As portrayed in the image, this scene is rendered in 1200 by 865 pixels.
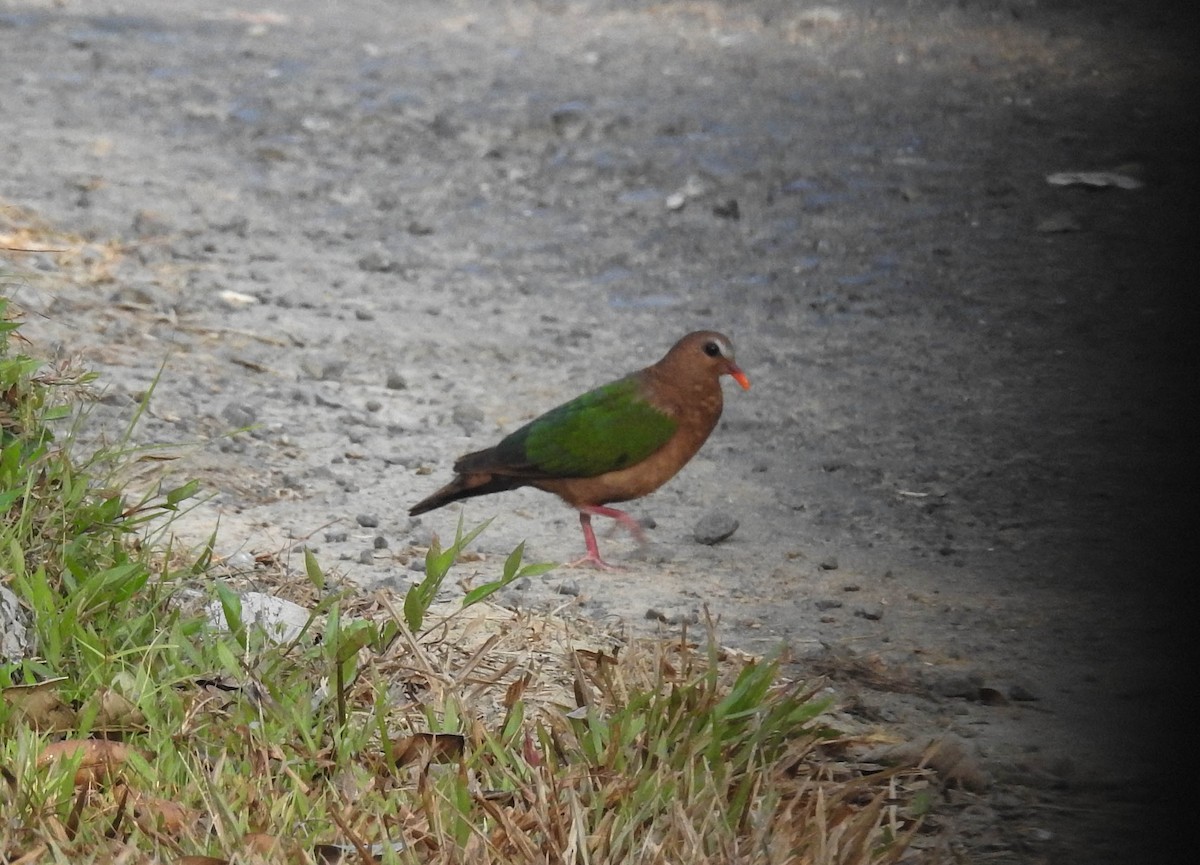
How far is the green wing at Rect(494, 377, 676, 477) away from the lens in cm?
434

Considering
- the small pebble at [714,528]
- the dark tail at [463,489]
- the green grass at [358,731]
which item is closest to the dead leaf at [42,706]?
the green grass at [358,731]

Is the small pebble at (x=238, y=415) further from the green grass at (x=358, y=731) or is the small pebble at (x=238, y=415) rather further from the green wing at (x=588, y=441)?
the green grass at (x=358, y=731)

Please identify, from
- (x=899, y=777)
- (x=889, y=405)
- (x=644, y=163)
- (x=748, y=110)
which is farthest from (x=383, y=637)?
(x=748, y=110)

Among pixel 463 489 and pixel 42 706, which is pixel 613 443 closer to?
pixel 463 489

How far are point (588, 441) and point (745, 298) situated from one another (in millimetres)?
2495

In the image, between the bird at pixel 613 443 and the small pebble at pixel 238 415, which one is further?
the small pebble at pixel 238 415

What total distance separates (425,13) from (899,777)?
33.7ft

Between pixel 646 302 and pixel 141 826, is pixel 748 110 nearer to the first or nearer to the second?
pixel 646 302

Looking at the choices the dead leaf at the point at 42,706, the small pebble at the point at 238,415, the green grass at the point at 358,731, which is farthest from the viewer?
the small pebble at the point at 238,415

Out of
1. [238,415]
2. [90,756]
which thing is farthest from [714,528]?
[90,756]

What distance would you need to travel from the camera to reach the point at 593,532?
4.52 m

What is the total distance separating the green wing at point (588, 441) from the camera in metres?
4.34

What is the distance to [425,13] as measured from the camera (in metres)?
12.3

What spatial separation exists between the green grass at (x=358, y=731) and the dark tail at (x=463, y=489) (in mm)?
810
